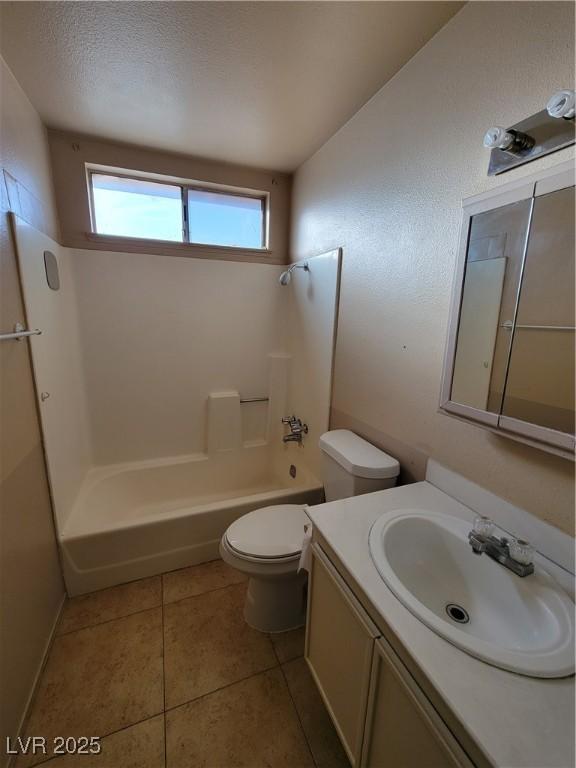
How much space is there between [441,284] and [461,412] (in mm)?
468

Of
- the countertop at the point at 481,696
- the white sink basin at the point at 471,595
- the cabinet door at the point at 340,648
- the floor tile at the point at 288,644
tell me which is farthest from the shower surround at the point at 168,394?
the countertop at the point at 481,696

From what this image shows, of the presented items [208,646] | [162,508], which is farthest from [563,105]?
[162,508]

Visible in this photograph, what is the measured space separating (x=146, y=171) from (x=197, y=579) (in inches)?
97.3

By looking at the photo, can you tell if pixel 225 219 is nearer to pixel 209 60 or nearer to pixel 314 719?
pixel 209 60

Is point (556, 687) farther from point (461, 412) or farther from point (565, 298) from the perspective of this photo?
point (565, 298)

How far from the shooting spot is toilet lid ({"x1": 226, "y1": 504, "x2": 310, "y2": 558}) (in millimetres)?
1375

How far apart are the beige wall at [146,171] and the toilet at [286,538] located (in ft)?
5.14

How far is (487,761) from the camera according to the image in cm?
49

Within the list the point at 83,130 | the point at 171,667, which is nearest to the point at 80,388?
the point at 83,130

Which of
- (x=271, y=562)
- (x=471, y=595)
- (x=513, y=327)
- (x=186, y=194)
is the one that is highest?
(x=186, y=194)

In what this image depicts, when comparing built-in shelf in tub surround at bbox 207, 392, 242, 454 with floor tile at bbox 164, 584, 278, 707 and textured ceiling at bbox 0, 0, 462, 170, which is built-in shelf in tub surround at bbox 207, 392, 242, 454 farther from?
textured ceiling at bbox 0, 0, 462, 170

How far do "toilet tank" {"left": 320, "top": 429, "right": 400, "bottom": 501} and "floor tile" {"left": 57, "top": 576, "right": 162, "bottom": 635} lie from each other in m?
1.11

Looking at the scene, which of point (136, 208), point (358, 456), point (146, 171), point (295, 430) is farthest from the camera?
point (295, 430)

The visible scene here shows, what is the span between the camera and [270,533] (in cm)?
147
